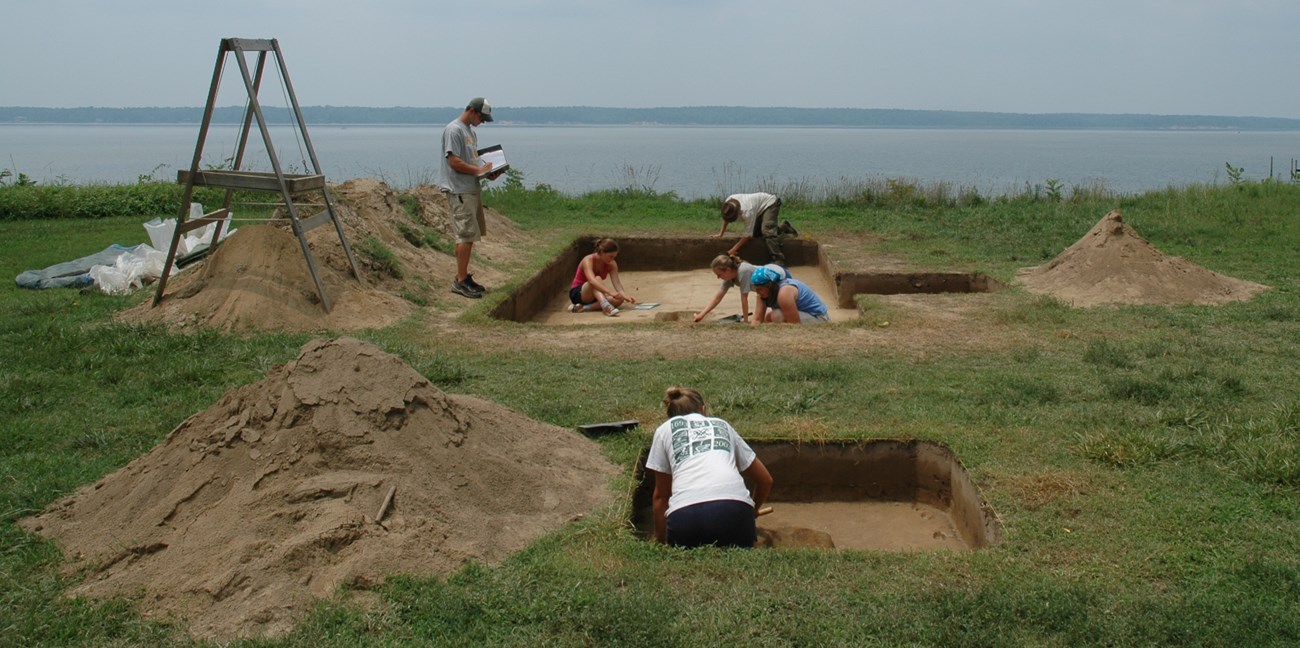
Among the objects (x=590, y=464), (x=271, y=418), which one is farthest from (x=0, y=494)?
(x=590, y=464)

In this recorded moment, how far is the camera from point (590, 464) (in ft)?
19.8

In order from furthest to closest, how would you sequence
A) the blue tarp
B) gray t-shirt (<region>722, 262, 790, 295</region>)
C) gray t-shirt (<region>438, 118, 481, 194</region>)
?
gray t-shirt (<region>438, 118, 481, 194</region>) → the blue tarp → gray t-shirt (<region>722, 262, 790, 295</region>)

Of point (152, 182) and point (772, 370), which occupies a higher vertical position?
point (152, 182)

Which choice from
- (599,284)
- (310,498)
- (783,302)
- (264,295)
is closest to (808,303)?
(783,302)

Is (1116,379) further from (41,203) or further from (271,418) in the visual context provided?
(41,203)

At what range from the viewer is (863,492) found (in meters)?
6.50

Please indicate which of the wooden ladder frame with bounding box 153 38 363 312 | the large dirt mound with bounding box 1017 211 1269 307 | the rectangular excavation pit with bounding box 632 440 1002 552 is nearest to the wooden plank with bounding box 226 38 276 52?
the wooden ladder frame with bounding box 153 38 363 312

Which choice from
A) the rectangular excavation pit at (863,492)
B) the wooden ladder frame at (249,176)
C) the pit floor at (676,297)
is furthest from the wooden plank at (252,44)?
the rectangular excavation pit at (863,492)

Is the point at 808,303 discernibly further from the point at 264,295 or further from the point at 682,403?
the point at 264,295

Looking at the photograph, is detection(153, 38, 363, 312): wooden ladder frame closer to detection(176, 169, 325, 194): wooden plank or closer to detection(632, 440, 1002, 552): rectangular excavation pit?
detection(176, 169, 325, 194): wooden plank

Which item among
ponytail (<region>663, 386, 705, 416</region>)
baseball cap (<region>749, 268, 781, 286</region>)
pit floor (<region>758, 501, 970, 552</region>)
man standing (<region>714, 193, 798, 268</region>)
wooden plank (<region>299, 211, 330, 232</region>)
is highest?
wooden plank (<region>299, 211, 330, 232</region>)

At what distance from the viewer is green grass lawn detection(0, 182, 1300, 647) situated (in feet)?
13.5

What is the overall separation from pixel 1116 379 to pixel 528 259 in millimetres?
8660

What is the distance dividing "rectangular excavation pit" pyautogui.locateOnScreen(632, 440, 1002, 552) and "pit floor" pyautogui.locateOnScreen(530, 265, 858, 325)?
4.61m
